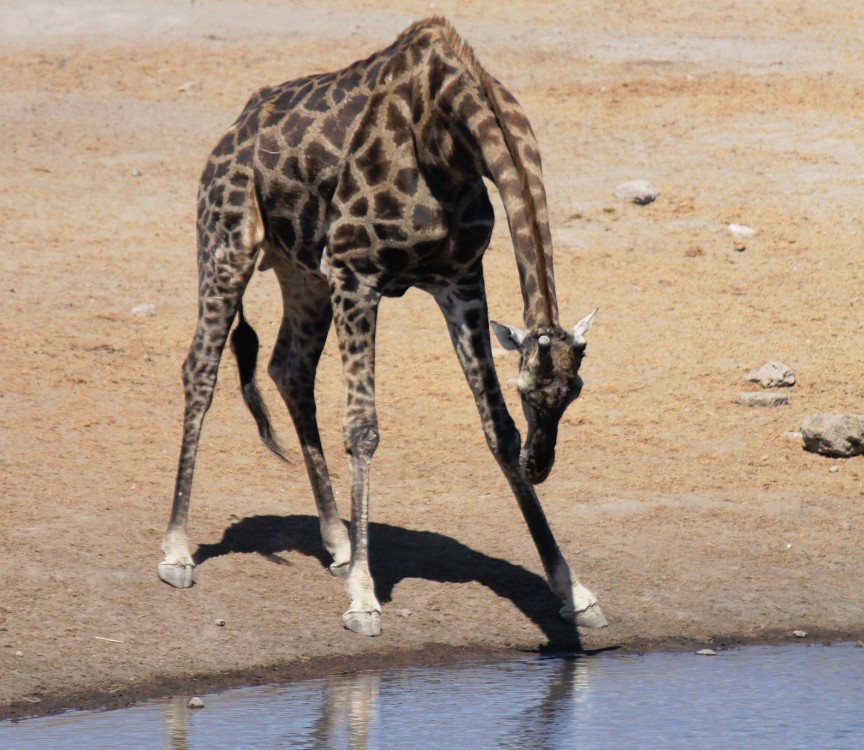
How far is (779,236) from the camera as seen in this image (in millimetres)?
14148

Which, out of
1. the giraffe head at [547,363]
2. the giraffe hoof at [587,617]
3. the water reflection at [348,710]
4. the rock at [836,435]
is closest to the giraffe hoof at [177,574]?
the water reflection at [348,710]

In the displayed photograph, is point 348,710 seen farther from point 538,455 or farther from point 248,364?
point 248,364

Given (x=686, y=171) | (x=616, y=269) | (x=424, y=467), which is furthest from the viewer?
(x=686, y=171)

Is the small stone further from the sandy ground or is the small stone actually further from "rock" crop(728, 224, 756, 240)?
"rock" crop(728, 224, 756, 240)

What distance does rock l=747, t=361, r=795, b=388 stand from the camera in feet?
35.5

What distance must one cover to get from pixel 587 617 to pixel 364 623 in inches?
41.7

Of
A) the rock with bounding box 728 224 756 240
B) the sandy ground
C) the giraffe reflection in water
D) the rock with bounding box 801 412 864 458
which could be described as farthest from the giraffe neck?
the rock with bounding box 728 224 756 240

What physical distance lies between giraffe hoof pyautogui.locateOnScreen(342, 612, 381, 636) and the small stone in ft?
19.4

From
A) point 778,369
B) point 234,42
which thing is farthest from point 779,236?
point 234,42

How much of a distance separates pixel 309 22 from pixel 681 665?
16.7 metres

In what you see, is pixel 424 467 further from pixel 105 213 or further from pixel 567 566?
pixel 105 213

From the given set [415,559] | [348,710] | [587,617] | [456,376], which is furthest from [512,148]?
[456,376]

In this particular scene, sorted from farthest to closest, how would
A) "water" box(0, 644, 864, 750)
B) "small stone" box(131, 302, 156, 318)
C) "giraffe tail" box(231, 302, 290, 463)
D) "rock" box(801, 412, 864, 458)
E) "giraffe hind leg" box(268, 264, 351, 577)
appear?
"small stone" box(131, 302, 156, 318) → "rock" box(801, 412, 864, 458) → "giraffe tail" box(231, 302, 290, 463) → "giraffe hind leg" box(268, 264, 351, 577) → "water" box(0, 644, 864, 750)

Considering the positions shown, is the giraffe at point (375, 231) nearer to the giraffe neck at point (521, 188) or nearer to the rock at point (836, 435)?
the giraffe neck at point (521, 188)
